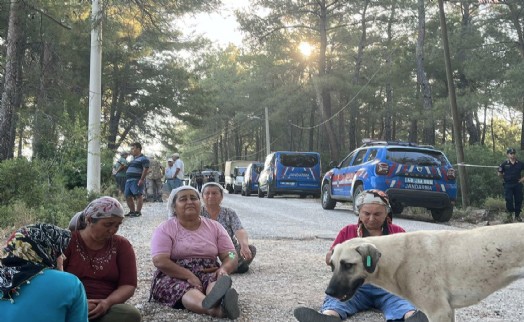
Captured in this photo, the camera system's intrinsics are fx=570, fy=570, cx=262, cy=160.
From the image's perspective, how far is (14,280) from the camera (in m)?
2.52

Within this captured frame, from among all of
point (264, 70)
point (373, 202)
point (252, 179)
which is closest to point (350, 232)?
point (373, 202)

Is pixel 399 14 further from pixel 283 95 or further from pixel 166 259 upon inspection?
pixel 166 259

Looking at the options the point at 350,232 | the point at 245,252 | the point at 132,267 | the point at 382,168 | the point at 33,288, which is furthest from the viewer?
the point at 382,168

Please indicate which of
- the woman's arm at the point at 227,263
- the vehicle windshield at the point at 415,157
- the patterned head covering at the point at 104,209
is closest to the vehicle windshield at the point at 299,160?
the vehicle windshield at the point at 415,157

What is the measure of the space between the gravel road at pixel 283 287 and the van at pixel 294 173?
43.4 ft

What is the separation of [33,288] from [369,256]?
7.29 ft

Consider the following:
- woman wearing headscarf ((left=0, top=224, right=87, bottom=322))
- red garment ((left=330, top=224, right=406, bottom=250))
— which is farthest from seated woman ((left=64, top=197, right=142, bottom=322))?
red garment ((left=330, top=224, right=406, bottom=250))

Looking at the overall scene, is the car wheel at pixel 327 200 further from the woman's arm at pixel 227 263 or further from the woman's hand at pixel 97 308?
the woman's hand at pixel 97 308

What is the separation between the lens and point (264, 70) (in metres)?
42.1

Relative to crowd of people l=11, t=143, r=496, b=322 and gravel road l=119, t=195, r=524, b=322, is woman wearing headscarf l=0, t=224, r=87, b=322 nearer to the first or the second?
crowd of people l=11, t=143, r=496, b=322

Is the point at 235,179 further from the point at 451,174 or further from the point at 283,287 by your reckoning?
the point at 283,287

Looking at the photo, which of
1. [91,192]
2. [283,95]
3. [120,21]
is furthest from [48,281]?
[283,95]

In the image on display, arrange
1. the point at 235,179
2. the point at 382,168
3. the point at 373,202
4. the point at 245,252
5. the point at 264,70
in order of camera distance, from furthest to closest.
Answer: the point at 264,70 < the point at 235,179 < the point at 382,168 < the point at 245,252 < the point at 373,202

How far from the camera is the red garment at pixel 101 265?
406 cm
